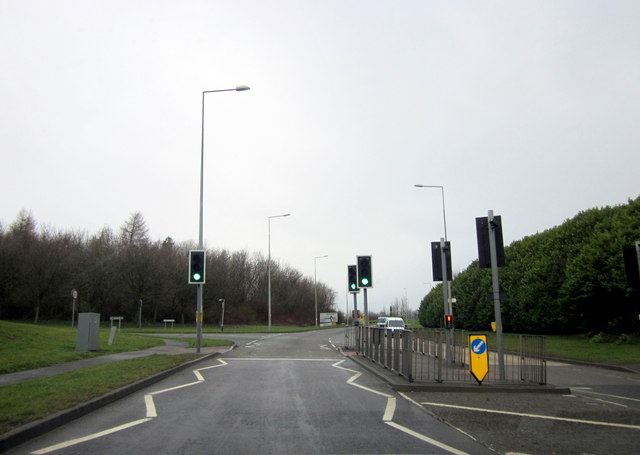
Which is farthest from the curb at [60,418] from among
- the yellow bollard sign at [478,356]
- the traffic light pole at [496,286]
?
the traffic light pole at [496,286]

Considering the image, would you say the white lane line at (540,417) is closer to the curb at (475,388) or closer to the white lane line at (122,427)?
the curb at (475,388)

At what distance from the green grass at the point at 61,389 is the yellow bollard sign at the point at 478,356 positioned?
7.58 meters

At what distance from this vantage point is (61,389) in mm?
9219

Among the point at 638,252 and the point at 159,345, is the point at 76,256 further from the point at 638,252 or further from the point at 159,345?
the point at 638,252

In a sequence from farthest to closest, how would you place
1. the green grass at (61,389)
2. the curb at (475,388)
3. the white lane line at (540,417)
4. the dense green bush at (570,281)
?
the dense green bush at (570,281) < the curb at (475,388) < the white lane line at (540,417) < the green grass at (61,389)

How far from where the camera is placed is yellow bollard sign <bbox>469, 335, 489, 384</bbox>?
37.0ft

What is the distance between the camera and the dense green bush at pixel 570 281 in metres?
23.0

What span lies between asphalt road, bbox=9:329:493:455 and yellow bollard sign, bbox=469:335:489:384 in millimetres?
2058

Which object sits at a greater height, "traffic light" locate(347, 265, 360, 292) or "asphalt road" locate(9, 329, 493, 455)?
"traffic light" locate(347, 265, 360, 292)

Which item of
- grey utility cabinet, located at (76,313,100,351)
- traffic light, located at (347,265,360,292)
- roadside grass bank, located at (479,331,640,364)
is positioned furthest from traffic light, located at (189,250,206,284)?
roadside grass bank, located at (479,331,640,364)

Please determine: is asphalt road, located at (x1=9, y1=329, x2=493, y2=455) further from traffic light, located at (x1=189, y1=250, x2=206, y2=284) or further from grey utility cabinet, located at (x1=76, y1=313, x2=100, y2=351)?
traffic light, located at (x1=189, y1=250, x2=206, y2=284)

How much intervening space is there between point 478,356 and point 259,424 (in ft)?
20.0

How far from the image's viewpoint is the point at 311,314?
98938 mm

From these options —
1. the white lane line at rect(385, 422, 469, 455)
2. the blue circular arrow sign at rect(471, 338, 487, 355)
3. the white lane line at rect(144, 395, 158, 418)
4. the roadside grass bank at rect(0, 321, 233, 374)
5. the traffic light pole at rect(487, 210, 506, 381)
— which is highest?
the traffic light pole at rect(487, 210, 506, 381)
